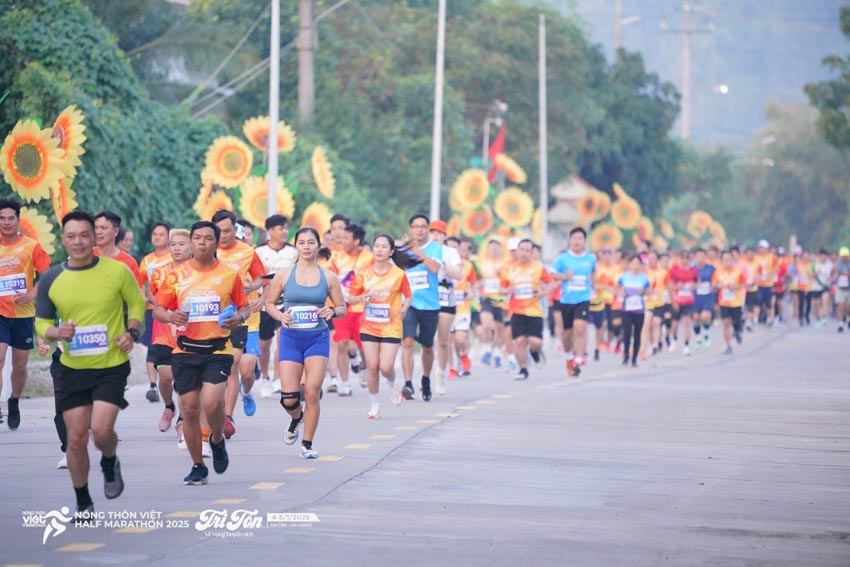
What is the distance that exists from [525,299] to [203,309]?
11.1 meters

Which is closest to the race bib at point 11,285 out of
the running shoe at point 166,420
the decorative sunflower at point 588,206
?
the running shoe at point 166,420

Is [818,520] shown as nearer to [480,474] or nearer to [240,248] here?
[480,474]

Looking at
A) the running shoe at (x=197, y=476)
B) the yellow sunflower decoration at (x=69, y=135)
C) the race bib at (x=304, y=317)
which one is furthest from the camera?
the yellow sunflower decoration at (x=69, y=135)

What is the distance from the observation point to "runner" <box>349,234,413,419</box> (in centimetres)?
1639

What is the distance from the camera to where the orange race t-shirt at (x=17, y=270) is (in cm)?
1433

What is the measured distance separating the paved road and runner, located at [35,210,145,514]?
527 mm

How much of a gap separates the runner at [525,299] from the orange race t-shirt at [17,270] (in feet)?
28.7

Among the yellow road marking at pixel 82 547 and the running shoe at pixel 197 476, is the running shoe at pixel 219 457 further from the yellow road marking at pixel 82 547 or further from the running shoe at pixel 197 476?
the yellow road marking at pixel 82 547

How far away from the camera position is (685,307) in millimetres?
32656

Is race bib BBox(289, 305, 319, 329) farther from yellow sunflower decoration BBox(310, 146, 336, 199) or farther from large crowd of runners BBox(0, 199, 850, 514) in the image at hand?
yellow sunflower decoration BBox(310, 146, 336, 199)

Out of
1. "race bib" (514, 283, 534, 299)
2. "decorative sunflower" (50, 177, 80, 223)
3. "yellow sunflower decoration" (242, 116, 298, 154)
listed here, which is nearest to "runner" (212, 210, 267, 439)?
"decorative sunflower" (50, 177, 80, 223)

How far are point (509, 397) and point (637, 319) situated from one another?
7.28 meters

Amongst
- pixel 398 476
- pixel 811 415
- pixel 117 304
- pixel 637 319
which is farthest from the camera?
pixel 637 319

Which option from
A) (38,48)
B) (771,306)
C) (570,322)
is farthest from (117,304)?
(771,306)
